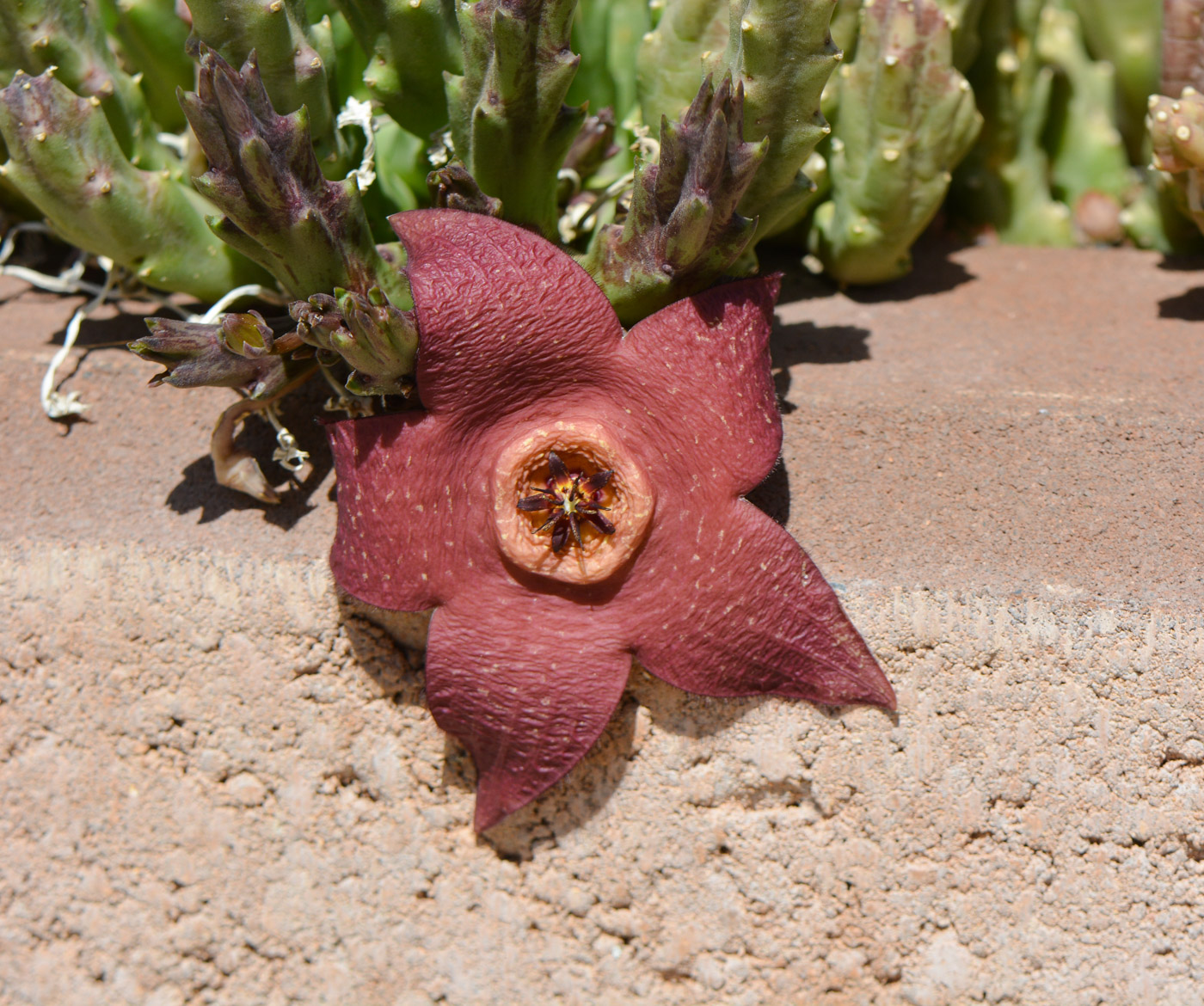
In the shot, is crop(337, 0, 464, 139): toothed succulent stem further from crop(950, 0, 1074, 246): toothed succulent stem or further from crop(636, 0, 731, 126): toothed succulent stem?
crop(950, 0, 1074, 246): toothed succulent stem

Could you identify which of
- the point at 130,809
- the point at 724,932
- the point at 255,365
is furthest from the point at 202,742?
the point at 724,932

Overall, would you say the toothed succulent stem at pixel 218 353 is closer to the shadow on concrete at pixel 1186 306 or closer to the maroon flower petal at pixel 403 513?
the maroon flower petal at pixel 403 513

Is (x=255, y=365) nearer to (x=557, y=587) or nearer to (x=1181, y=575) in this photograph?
(x=557, y=587)

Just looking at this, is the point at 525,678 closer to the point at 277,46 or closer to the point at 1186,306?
the point at 277,46

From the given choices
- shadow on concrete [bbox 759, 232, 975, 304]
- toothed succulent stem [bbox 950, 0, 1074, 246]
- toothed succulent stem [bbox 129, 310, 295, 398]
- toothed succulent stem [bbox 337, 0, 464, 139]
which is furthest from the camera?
toothed succulent stem [bbox 950, 0, 1074, 246]

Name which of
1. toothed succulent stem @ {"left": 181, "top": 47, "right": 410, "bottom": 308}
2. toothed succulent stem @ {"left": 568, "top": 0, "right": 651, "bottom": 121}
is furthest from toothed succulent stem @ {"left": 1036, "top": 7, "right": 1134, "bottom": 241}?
toothed succulent stem @ {"left": 181, "top": 47, "right": 410, "bottom": 308}
